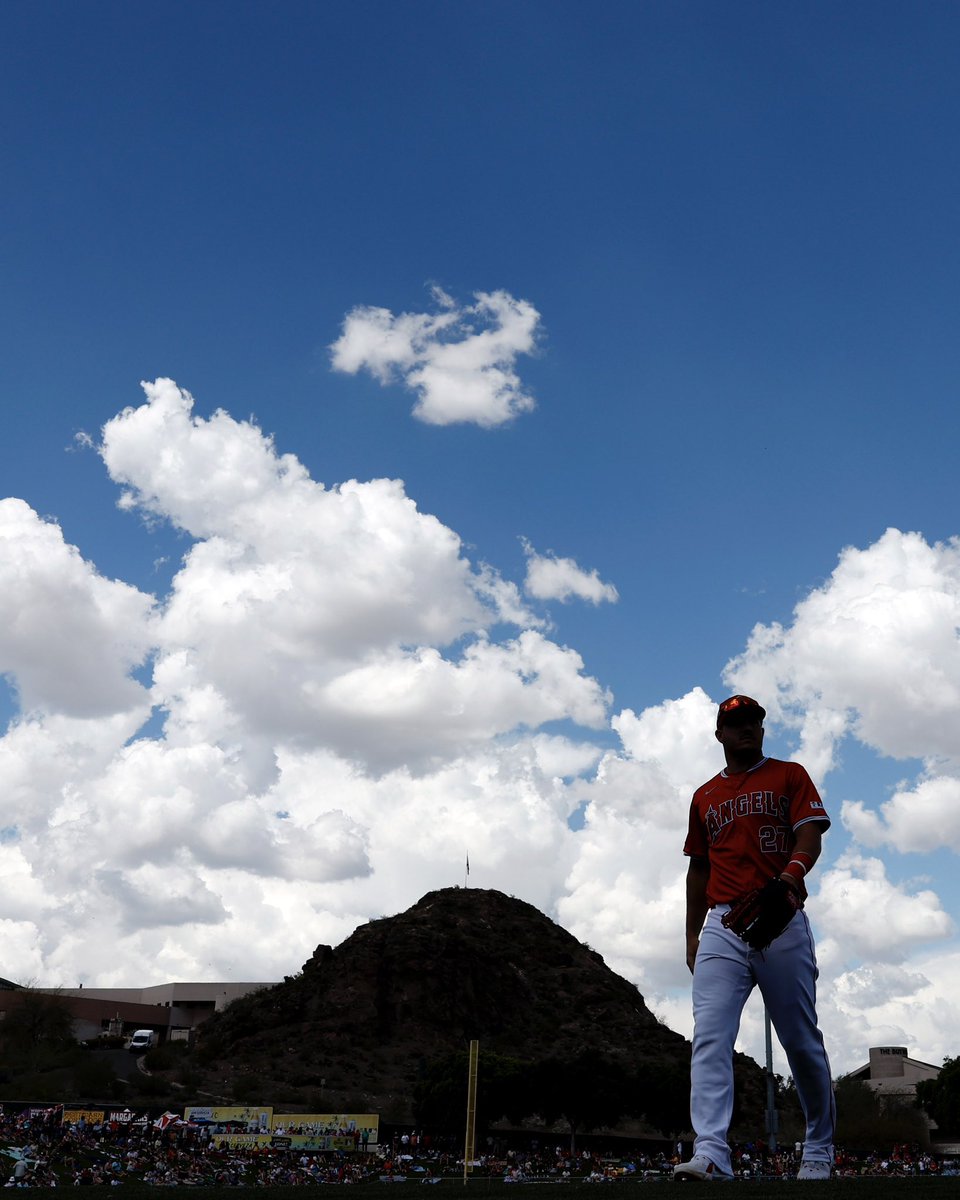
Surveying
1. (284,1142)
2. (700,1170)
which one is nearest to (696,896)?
(700,1170)

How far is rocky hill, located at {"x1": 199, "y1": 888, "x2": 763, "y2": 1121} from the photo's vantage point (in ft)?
338

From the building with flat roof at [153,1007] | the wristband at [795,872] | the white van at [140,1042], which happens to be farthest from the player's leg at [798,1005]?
the building with flat roof at [153,1007]

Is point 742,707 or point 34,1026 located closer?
point 742,707

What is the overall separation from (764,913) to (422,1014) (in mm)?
119965

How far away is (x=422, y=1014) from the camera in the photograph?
118500 millimetres

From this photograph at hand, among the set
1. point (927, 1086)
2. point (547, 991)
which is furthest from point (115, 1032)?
point (927, 1086)

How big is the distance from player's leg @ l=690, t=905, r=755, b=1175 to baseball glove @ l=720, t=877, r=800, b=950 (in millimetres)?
150

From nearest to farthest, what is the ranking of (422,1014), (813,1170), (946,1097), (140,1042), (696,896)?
(813,1170) < (696,896) < (946,1097) < (140,1042) < (422,1014)

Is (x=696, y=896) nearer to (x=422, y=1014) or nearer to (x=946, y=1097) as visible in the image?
(x=946, y=1097)

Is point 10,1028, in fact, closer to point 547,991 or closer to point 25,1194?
point 547,991

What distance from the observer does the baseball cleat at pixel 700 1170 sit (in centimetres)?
573

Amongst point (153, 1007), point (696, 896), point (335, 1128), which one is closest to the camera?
point (696, 896)

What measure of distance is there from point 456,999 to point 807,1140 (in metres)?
121

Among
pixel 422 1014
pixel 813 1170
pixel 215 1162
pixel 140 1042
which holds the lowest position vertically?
pixel 215 1162
